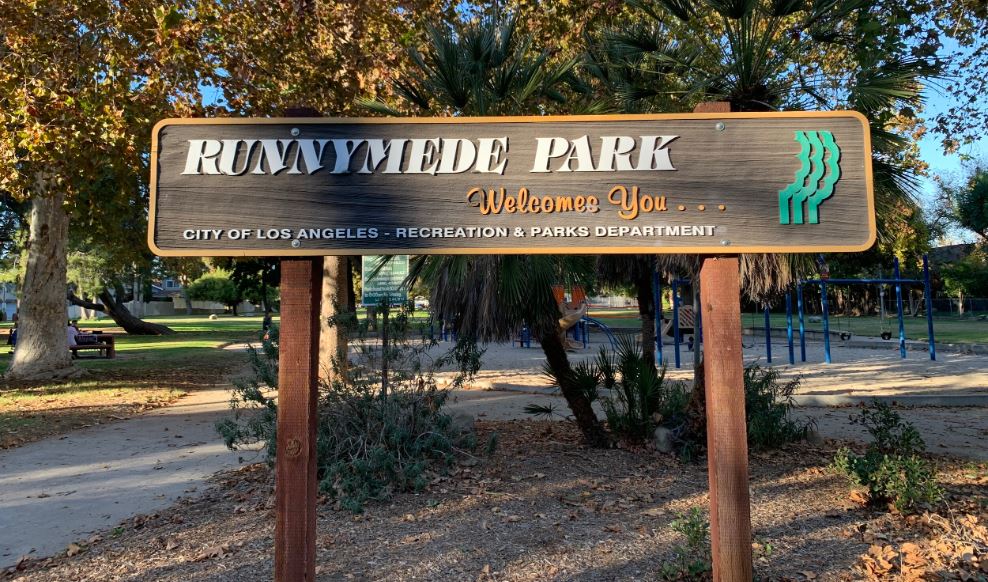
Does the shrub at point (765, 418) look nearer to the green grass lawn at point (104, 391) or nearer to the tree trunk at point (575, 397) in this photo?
the tree trunk at point (575, 397)

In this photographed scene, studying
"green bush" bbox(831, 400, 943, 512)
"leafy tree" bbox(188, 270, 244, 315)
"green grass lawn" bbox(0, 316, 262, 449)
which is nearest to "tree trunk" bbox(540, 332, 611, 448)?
"green bush" bbox(831, 400, 943, 512)

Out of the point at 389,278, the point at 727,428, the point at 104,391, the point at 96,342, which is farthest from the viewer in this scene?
the point at 96,342

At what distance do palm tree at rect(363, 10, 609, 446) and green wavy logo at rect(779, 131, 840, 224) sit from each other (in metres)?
2.27

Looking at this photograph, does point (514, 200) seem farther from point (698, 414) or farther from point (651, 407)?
point (651, 407)

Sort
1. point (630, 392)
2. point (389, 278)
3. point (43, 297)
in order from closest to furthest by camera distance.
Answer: point (389, 278), point (630, 392), point (43, 297)

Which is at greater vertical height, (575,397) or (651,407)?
(575,397)

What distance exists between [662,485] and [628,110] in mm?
3195

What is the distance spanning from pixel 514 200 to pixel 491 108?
2.25 meters

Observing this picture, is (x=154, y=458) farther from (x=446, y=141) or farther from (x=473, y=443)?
(x=446, y=141)

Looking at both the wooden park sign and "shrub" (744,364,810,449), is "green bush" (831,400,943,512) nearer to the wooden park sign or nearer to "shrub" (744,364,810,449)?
"shrub" (744,364,810,449)

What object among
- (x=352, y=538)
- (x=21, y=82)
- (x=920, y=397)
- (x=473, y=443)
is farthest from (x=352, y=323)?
(x=920, y=397)

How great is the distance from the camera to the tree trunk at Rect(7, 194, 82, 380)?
46.2 feet

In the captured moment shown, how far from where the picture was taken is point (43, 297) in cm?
1418

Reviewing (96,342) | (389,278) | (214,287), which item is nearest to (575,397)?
(389,278)
